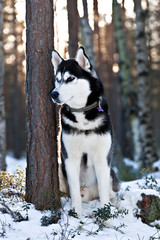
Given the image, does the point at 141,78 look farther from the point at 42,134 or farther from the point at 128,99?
the point at 42,134

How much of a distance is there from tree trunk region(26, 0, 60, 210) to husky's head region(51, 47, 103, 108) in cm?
22

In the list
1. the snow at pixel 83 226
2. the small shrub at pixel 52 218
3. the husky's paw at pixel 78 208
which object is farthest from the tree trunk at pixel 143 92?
the small shrub at pixel 52 218

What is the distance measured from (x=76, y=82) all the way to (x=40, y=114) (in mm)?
671

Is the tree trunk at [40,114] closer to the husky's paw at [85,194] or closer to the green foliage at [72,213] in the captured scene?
the green foliage at [72,213]

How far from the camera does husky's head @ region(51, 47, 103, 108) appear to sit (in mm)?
4254

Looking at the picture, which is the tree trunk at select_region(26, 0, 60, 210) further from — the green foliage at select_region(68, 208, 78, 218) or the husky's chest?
the husky's chest

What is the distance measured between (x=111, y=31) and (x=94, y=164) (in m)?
17.4

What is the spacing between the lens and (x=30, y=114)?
4520 millimetres

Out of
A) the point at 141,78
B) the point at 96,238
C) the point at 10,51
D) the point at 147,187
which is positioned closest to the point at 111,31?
the point at 10,51

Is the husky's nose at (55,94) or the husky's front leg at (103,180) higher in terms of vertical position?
the husky's nose at (55,94)

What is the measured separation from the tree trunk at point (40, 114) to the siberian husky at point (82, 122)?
188 mm

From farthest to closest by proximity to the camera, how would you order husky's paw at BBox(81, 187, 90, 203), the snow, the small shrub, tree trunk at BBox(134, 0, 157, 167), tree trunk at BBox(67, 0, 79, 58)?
tree trunk at BBox(134, 0, 157, 167)
tree trunk at BBox(67, 0, 79, 58)
husky's paw at BBox(81, 187, 90, 203)
the small shrub
the snow

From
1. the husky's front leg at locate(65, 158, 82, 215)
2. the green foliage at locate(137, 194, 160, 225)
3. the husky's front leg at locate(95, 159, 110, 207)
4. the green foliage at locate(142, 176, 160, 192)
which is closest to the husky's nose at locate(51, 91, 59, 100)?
the husky's front leg at locate(65, 158, 82, 215)

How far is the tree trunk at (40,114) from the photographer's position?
4.46 metres
